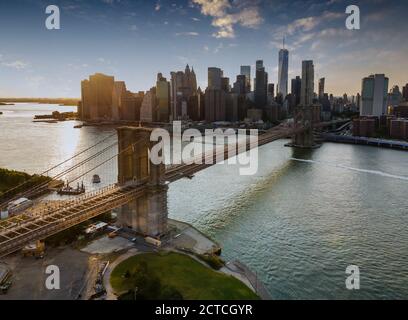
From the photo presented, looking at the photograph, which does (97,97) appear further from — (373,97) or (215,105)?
(373,97)

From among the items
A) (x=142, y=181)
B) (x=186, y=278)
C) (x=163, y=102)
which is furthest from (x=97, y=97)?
(x=186, y=278)

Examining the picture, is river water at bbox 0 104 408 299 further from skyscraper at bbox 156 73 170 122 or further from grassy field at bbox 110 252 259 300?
skyscraper at bbox 156 73 170 122

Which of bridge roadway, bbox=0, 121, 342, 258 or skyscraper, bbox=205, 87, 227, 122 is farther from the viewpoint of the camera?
skyscraper, bbox=205, 87, 227, 122

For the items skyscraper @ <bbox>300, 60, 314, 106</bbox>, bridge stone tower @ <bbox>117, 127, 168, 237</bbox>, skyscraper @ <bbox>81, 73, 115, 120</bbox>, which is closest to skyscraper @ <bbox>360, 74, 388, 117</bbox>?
skyscraper @ <bbox>300, 60, 314, 106</bbox>

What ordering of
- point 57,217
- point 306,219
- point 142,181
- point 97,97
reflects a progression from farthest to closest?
1. point 97,97
2. point 306,219
3. point 142,181
4. point 57,217
